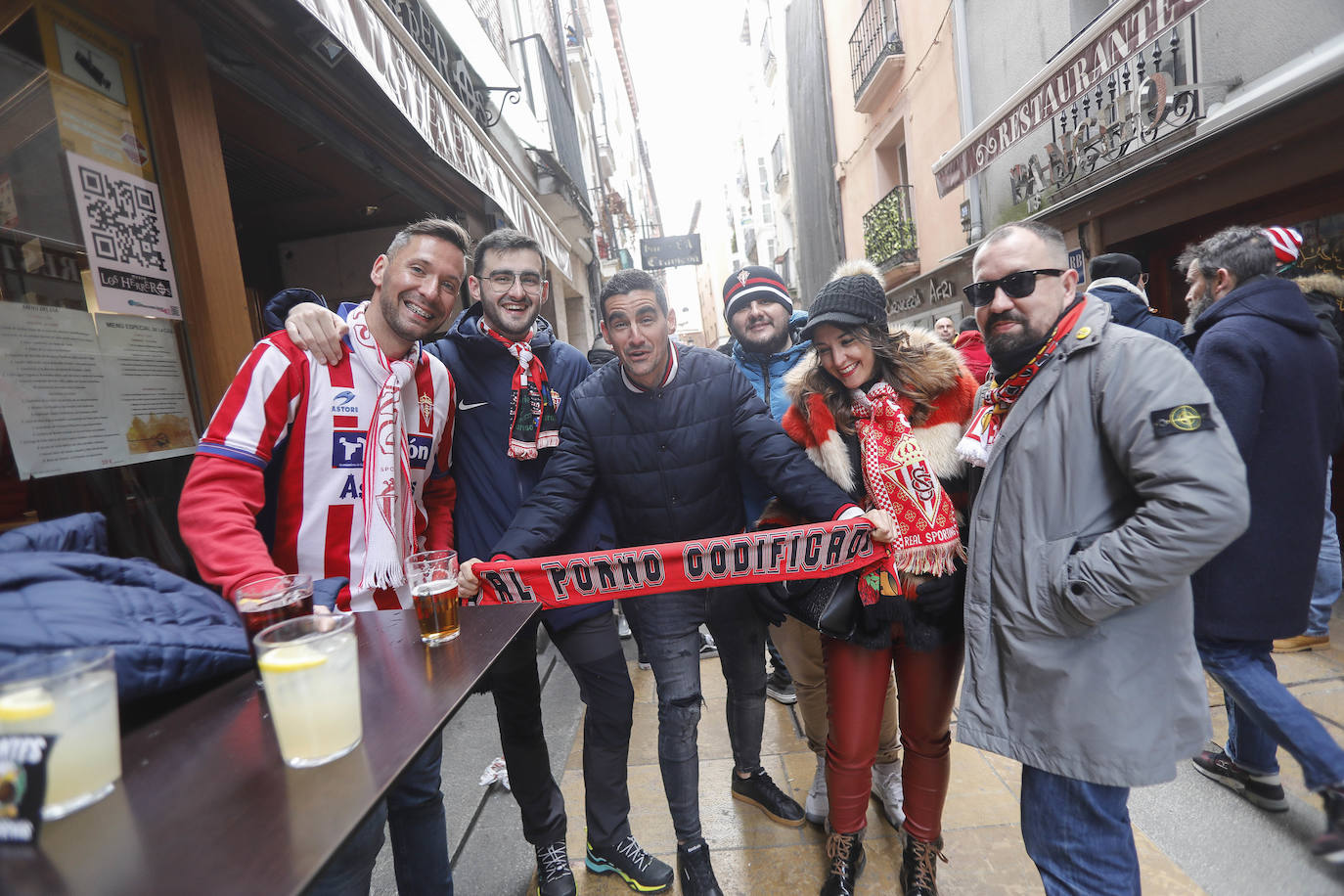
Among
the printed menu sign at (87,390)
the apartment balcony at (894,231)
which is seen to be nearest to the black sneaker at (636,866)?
the printed menu sign at (87,390)

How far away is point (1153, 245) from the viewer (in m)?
5.85

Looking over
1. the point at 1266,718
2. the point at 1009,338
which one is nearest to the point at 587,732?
the point at 1009,338

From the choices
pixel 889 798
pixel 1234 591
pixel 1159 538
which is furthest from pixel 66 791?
pixel 1234 591

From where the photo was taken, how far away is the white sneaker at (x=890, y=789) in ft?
8.50

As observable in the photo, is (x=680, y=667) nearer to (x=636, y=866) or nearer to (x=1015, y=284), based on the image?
(x=636, y=866)

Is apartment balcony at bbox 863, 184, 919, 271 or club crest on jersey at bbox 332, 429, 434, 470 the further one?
apartment balcony at bbox 863, 184, 919, 271

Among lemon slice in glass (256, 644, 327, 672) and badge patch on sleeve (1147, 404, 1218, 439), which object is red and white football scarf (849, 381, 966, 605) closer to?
badge patch on sleeve (1147, 404, 1218, 439)

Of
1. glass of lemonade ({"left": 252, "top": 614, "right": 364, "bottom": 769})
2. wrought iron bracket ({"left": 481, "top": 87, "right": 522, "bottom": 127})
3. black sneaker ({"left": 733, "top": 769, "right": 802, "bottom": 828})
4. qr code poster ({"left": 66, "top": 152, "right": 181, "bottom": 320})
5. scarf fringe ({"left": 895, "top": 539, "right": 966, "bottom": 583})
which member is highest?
wrought iron bracket ({"left": 481, "top": 87, "right": 522, "bottom": 127})

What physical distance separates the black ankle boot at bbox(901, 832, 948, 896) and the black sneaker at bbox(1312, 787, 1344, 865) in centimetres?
101

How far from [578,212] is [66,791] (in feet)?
32.8

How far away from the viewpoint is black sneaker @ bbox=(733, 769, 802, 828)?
8.98 feet

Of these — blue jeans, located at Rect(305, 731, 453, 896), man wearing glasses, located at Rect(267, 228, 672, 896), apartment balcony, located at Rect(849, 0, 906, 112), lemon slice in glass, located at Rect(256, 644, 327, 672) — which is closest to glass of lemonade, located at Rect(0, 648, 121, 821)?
lemon slice in glass, located at Rect(256, 644, 327, 672)

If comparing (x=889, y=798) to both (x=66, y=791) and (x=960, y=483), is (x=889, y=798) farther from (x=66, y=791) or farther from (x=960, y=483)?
(x=66, y=791)

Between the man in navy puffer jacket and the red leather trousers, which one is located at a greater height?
the man in navy puffer jacket
